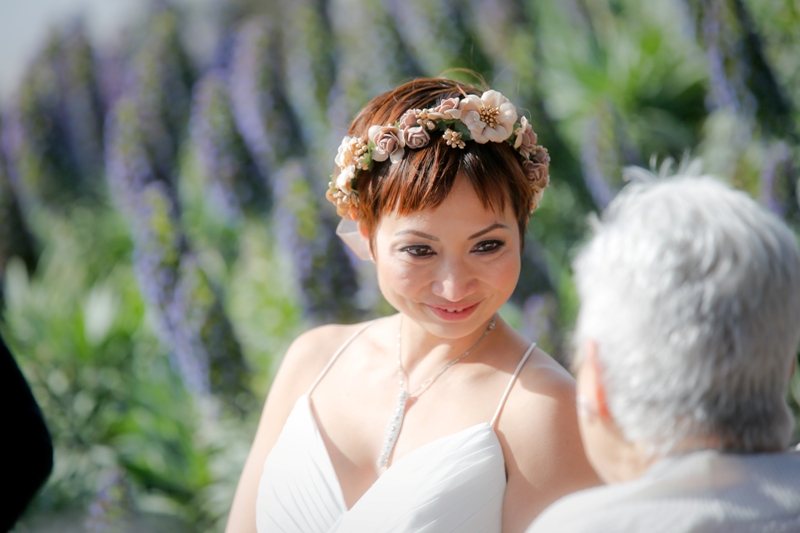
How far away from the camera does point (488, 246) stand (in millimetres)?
2186

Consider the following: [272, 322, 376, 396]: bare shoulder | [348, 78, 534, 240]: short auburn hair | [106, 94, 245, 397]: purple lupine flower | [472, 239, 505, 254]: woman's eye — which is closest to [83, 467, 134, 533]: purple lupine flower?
[106, 94, 245, 397]: purple lupine flower

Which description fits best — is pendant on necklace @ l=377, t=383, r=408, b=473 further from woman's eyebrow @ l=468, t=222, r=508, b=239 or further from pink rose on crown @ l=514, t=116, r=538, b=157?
pink rose on crown @ l=514, t=116, r=538, b=157

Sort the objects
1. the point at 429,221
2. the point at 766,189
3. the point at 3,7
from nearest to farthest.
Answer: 1. the point at 429,221
2. the point at 766,189
3. the point at 3,7

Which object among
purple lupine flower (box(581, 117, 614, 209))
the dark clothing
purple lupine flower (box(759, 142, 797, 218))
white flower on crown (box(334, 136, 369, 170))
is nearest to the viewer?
the dark clothing

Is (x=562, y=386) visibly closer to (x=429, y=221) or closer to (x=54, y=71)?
(x=429, y=221)

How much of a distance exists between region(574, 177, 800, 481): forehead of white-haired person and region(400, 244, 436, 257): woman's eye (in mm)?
702

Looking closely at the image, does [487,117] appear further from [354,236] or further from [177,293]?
[177,293]

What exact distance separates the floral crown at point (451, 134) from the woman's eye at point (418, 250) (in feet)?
0.63

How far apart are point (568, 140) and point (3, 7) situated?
3.37 m

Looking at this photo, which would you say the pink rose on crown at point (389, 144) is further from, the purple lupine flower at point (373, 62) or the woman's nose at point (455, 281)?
the purple lupine flower at point (373, 62)

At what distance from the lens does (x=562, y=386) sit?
2191 millimetres

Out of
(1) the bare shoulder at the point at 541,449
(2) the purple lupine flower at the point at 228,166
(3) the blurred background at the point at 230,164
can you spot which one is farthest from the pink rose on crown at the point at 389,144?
(2) the purple lupine flower at the point at 228,166

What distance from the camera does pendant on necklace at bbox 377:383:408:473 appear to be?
7.62ft

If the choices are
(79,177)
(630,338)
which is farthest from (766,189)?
(79,177)
